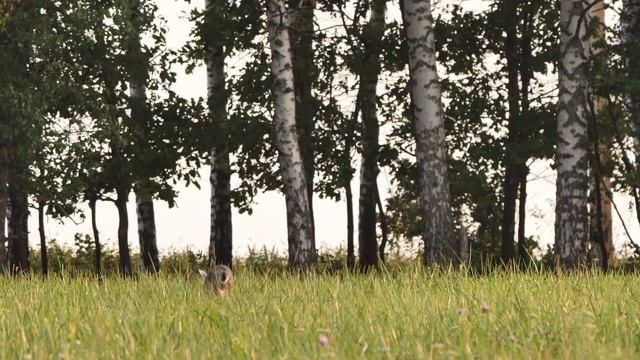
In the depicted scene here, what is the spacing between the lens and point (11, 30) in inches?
724

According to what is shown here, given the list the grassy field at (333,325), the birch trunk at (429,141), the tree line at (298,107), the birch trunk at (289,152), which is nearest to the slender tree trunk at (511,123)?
the tree line at (298,107)

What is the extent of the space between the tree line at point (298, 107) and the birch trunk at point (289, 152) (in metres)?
0.03

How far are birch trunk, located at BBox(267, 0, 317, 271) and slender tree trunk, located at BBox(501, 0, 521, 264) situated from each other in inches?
235

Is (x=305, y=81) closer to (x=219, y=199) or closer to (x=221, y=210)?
(x=219, y=199)

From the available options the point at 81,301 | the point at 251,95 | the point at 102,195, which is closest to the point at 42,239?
the point at 102,195

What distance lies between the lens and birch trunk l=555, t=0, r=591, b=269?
50.6 ft

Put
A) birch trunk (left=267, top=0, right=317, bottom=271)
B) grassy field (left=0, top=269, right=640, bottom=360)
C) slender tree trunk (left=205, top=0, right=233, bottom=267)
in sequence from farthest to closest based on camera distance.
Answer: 1. slender tree trunk (left=205, top=0, right=233, bottom=267)
2. birch trunk (left=267, top=0, right=317, bottom=271)
3. grassy field (left=0, top=269, right=640, bottom=360)

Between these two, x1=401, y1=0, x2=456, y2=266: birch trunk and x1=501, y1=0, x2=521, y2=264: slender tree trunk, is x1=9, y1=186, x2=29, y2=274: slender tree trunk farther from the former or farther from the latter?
x1=501, y1=0, x2=521, y2=264: slender tree trunk

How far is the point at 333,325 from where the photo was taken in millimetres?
6191

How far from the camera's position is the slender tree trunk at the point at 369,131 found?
19.5 m

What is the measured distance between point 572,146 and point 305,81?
24.7 feet

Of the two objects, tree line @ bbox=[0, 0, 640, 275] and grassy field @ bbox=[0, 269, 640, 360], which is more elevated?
tree line @ bbox=[0, 0, 640, 275]

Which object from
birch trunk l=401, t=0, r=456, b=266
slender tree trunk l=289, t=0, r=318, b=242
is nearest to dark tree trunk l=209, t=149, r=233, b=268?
slender tree trunk l=289, t=0, r=318, b=242

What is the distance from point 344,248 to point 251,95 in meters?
10.9
